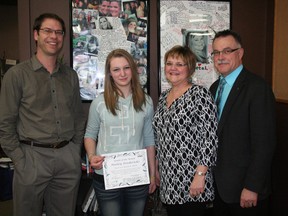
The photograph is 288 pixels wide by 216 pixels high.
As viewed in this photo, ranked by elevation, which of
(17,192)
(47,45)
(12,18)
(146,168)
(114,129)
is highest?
(12,18)

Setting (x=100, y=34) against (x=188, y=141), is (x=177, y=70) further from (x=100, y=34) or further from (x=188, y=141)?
(x=100, y=34)

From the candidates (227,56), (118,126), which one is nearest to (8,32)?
(118,126)

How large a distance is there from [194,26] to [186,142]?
1544mm

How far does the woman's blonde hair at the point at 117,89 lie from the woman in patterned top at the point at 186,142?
20cm

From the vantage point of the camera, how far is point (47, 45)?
A: 1916 millimetres

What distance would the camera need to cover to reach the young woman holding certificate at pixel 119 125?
1.78 metres

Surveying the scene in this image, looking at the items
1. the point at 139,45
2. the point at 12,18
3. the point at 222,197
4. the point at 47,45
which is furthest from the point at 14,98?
the point at 12,18

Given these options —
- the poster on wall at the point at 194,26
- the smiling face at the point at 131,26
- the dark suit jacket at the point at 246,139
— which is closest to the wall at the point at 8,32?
the smiling face at the point at 131,26

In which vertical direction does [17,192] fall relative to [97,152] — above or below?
below

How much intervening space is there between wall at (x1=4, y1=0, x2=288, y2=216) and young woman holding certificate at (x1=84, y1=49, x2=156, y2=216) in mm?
911

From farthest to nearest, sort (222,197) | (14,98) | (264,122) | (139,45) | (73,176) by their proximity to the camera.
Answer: (139,45) → (73,176) → (14,98) → (222,197) → (264,122)

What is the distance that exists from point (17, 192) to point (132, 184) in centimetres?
80

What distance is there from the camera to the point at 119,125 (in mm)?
1772

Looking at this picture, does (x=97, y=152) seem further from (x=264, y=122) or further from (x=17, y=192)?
(x=264, y=122)
